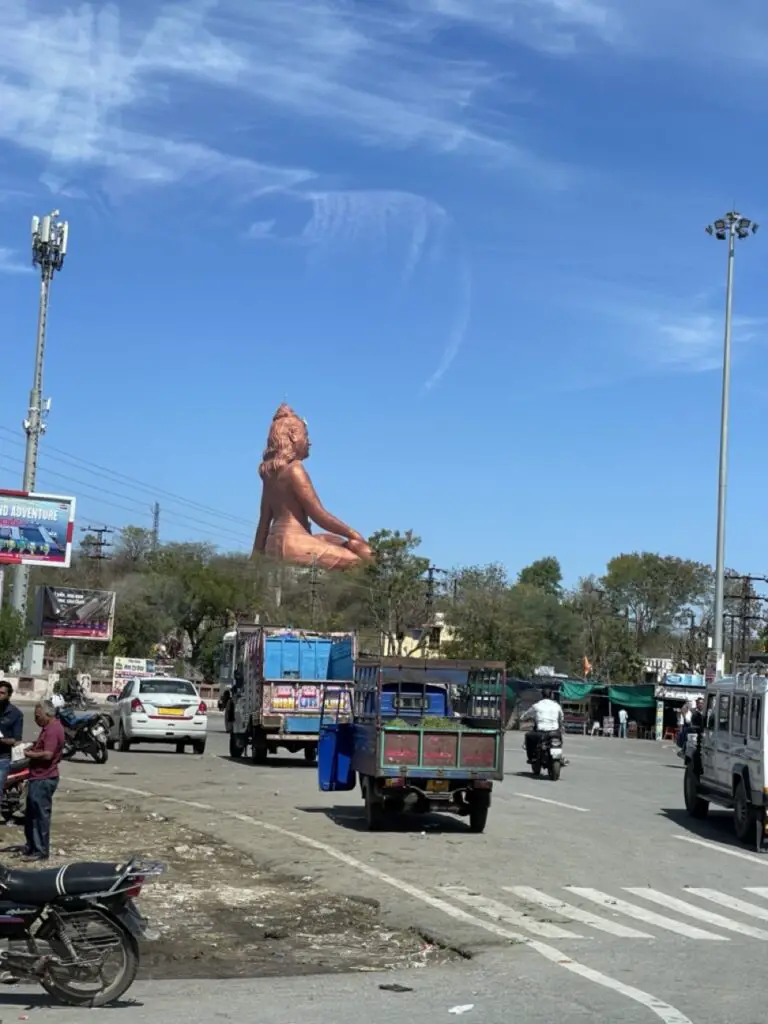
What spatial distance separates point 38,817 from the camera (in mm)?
13492

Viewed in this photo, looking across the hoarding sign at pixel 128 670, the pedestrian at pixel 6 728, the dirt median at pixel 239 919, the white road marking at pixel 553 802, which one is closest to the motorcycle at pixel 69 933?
the dirt median at pixel 239 919

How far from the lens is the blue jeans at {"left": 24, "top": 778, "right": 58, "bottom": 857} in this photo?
13.5 metres

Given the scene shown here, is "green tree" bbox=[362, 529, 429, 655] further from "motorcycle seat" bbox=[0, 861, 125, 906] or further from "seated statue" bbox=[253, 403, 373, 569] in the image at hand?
"motorcycle seat" bbox=[0, 861, 125, 906]

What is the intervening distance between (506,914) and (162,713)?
63.9 ft

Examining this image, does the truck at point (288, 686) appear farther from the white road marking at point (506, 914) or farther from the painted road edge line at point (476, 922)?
the white road marking at point (506, 914)

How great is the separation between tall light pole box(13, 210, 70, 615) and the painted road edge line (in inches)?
1512

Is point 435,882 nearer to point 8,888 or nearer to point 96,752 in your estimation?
point 8,888

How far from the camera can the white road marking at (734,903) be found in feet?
38.8

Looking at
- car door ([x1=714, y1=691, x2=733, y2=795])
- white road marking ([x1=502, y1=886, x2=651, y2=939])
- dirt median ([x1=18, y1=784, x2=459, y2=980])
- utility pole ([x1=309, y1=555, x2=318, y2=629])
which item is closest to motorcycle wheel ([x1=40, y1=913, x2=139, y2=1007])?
dirt median ([x1=18, y1=784, x2=459, y2=980])

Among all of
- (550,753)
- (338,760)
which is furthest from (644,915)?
(550,753)

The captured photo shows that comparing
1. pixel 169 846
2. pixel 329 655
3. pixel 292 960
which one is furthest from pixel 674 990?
pixel 329 655

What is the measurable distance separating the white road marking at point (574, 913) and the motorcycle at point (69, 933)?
4376 mm

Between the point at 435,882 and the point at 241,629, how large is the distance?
20046mm

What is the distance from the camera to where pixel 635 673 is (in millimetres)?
92188
